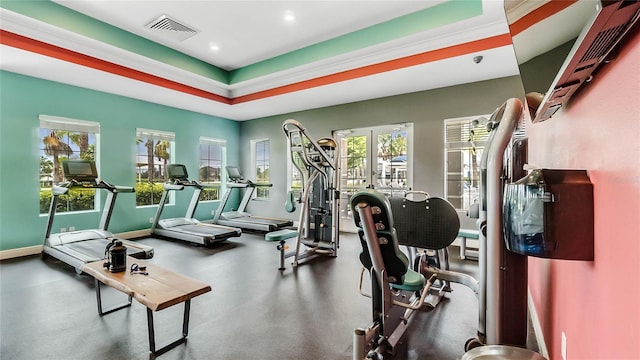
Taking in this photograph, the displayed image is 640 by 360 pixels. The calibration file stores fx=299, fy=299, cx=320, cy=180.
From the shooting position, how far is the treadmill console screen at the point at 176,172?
6363mm

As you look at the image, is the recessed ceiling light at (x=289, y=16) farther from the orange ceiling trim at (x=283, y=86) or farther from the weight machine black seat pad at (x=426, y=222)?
the weight machine black seat pad at (x=426, y=222)

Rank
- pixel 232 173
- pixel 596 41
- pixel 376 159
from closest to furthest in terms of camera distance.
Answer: pixel 596 41
pixel 376 159
pixel 232 173

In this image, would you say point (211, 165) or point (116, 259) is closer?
point (116, 259)

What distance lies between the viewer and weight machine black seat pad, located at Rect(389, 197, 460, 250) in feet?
8.50

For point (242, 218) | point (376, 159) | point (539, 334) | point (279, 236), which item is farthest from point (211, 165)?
point (539, 334)

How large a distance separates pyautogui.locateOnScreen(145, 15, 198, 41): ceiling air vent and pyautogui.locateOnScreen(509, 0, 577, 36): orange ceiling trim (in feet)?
15.2

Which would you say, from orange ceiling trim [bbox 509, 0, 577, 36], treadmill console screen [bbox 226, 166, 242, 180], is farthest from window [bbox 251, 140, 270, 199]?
orange ceiling trim [bbox 509, 0, 577, 36]

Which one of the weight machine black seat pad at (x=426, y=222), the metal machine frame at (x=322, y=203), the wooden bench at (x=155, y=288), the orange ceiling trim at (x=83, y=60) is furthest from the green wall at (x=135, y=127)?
the wooden bench at (x=155, y=288)

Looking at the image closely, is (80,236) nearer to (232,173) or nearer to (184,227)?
(184,227)

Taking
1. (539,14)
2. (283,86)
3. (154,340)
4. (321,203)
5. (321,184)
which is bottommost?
(154,340)

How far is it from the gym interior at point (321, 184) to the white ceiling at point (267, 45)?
0.15 feet

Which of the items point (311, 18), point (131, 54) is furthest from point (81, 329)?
point (311, 18)

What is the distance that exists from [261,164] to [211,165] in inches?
A: 54.7

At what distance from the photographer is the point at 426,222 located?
268cm
